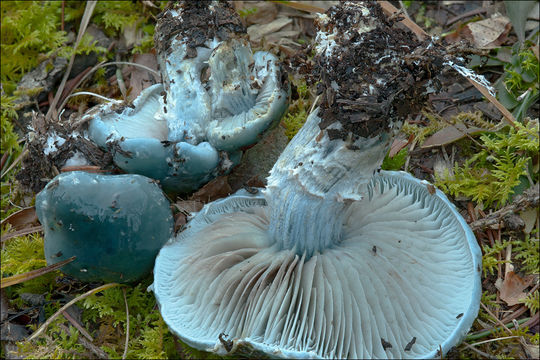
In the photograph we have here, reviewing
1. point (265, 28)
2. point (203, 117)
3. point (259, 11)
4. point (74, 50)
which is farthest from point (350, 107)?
point (74, 50)

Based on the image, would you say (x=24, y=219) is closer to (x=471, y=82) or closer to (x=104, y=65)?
(x=104, y=65)

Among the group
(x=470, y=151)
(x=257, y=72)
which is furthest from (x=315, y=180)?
(x=470, y=151)

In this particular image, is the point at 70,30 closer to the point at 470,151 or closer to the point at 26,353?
the point at 26,353

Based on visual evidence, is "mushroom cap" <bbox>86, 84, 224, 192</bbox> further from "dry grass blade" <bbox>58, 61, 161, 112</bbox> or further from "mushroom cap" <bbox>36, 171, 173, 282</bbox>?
"dry grass blade" <bbox>58, 61, 161, 112</bbox>

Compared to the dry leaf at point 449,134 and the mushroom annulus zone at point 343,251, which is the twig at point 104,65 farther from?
the dry leaf at point 449,134

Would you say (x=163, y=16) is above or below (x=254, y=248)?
above
